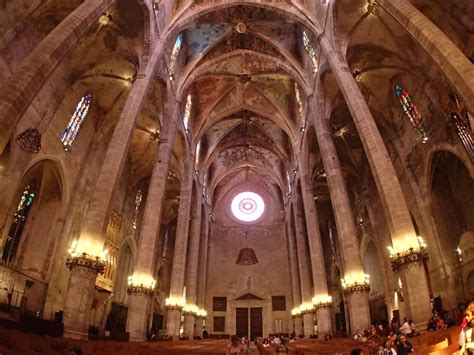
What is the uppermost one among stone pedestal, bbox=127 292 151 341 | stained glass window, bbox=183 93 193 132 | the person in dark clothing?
stained glass window, bbox=183 93 193 132

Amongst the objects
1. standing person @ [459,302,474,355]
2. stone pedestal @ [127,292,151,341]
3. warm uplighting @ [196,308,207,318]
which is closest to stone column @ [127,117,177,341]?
stone pedestal @ [127,292,151,341]

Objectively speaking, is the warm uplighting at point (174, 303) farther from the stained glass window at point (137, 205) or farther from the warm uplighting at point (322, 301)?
the warm uplighting at point (322, 301)

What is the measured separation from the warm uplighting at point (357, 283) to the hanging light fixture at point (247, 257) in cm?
2201

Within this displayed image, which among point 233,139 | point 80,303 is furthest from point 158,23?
point 233,139

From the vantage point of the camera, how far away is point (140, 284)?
16141mm

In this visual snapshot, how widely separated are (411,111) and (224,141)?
18474 mm

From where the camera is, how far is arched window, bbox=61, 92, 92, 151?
19.6 metres

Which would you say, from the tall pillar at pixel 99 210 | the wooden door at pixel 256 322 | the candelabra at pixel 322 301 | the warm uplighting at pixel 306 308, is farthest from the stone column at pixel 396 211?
the wooden door at pixel 256 322

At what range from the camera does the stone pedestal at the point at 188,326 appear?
27203 millimetres

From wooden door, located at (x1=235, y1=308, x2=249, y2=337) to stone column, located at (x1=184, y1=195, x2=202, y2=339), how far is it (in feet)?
24.6

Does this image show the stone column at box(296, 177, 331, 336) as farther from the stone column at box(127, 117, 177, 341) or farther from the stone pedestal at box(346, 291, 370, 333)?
the stone column at box(127, 117, 177, 341)

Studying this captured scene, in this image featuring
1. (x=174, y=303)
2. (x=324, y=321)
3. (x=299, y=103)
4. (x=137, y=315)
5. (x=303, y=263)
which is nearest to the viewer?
(x=137, y=315)

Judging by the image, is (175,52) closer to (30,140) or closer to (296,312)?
(30,140)

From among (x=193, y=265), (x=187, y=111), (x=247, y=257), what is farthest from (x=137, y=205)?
(x=247, y=257)
